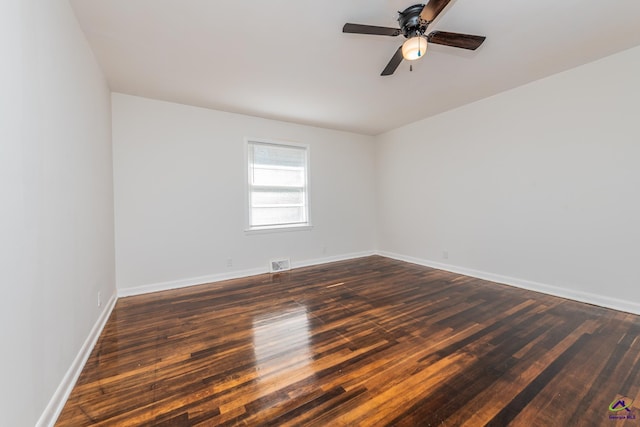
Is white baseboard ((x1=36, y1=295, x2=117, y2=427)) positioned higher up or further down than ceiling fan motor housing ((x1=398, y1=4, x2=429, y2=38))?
further down

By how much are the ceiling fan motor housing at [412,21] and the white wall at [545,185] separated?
7.75ft

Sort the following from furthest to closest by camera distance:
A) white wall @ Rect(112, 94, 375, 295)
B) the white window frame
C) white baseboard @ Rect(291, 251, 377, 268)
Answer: white baseboard @ Rect(291, 251, 377, 268) → the white window frame → white wall @ Rect(112, 94, 375, 295)

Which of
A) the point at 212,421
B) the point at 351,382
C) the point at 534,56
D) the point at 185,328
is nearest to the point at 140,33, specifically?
the point at 185,328

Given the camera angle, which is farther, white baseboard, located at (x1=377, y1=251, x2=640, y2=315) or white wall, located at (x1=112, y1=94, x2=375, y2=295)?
white wall, located at (x1=112, y1=94, x2=375, y2=295)

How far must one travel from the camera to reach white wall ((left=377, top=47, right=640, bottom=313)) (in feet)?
8.62

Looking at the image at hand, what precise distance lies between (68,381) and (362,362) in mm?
1913

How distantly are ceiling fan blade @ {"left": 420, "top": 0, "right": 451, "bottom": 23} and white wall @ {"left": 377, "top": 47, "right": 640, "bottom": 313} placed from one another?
2.47 m

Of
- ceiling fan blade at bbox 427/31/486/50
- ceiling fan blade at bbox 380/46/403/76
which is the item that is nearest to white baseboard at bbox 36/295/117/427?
ceiling fan blade at bbox 380/46/403/76

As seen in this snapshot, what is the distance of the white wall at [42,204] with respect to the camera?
109 centimetres

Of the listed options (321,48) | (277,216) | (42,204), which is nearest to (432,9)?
(321,48)

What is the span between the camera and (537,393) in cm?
153

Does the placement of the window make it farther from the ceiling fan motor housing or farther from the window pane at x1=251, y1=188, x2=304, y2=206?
the ceiling fan motor housing

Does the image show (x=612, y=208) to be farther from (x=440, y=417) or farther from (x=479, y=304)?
(x=440, y=417)

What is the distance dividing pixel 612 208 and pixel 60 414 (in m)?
4.90
